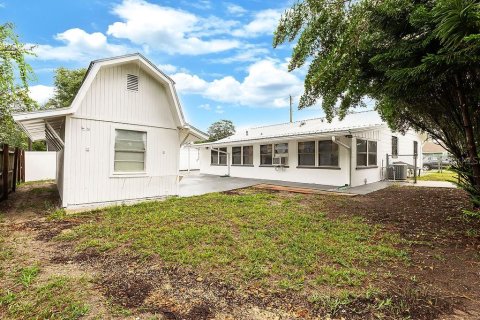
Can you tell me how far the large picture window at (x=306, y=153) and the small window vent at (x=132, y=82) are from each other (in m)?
8.34

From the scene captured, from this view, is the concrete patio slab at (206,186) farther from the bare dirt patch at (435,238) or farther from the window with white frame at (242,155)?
the bare dirt patch at (435,238)

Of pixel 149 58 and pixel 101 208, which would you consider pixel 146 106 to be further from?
pixel 101 208

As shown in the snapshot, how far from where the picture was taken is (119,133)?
746cm

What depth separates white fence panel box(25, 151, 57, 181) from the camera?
49.5ft

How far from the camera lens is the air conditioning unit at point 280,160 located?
13.8 metres

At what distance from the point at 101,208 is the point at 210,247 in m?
4.34

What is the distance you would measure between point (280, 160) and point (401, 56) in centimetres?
983

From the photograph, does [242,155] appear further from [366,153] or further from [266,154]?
[366,153]

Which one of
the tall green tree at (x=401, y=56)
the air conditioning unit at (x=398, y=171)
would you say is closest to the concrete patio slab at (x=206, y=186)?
the tall green tree at (x=401, y=56)

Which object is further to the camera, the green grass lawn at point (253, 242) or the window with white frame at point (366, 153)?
the window with white frame at point (366, 153)

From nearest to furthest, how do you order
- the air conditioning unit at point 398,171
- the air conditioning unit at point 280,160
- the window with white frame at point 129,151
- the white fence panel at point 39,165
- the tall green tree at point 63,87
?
the window with white frame at point 129,151, the air conditioning unit at point 398,171, the air conditioning unit at point 280,160, the white fence panel at point 39,165, the tall green tree at point 63,87

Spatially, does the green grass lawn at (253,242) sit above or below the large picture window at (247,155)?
below

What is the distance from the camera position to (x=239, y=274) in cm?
329

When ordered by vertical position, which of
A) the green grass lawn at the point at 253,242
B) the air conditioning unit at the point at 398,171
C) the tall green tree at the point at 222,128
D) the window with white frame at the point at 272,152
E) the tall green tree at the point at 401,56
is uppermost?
the tall green tree at the point at 222,128
